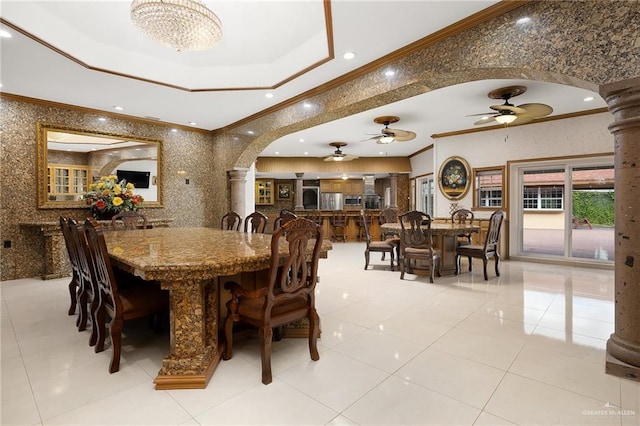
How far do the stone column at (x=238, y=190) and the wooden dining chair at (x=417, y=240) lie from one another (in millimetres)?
3417

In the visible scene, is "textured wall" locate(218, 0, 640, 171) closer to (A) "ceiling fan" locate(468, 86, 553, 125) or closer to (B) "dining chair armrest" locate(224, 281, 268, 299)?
(A) "ceiling fan" locate(468, 86, 553, 125)

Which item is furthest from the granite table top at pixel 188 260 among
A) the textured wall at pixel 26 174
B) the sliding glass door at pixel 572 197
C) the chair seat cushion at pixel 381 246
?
the sliding glass door at pixel 572 197

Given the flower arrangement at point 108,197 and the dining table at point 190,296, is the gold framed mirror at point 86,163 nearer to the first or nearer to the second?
the flower arrangement at point 108,197

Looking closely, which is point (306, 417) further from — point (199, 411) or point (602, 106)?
point (602, 106)

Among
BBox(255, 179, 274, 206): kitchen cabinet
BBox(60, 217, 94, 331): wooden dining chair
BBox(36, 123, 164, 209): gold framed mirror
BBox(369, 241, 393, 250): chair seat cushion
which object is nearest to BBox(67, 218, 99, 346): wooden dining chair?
BBox(60, 217, 94, 331): wooden dining chair

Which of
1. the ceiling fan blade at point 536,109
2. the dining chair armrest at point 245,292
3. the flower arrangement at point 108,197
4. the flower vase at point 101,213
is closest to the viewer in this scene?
the dining chair armrest at point 245,292

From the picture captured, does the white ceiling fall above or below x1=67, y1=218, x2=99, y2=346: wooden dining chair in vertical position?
above

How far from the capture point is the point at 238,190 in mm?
6414

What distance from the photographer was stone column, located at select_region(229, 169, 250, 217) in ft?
20.9

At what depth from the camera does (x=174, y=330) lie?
1947 millimetres

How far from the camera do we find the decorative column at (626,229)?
1.97 metres

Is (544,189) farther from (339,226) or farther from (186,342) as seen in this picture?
(186,342)

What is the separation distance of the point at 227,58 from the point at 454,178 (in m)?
5.55

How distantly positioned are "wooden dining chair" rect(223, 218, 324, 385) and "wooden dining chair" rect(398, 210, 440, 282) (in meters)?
2.64
